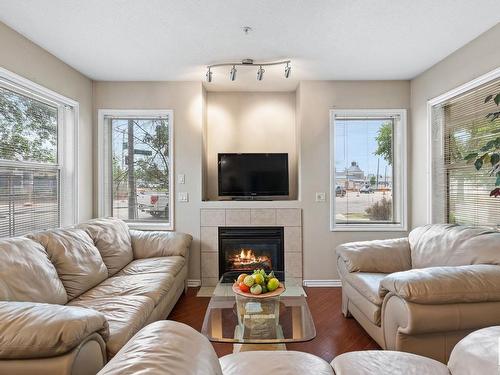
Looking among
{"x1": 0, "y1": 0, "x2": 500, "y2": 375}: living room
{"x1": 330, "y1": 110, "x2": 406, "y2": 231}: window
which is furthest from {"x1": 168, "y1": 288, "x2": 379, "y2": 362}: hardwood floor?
{"x1": 330, "y1": 110, "x2": 406, "y2": 231}: window

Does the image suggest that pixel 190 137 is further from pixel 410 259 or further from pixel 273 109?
pixel 410 259

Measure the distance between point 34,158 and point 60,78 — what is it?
902 mm

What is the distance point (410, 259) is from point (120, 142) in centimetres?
357

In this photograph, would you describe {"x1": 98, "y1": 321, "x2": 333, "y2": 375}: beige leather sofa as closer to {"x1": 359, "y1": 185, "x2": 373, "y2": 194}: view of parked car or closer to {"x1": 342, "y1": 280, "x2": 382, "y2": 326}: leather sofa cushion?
{"x1": 342, "y1": 280, "x2": 382, "y2": 326}: leather sofa cushion

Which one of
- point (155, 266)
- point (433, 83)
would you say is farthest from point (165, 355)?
point (433, 83)

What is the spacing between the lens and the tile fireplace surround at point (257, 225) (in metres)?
3.75

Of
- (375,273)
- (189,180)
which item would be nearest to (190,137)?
(189,180)

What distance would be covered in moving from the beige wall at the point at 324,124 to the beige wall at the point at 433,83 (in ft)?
0.83

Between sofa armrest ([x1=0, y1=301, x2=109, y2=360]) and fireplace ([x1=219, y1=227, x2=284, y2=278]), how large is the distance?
243 centimetres

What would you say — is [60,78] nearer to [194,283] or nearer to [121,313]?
[121,313]

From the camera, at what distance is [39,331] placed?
1264 millimetres

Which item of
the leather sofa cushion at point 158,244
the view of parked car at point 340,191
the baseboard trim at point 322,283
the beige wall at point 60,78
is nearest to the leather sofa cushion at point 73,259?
the leather sofa cushion at point 158,244

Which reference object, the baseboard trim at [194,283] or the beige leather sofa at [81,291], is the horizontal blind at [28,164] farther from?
the baseboard trim at [194,283]

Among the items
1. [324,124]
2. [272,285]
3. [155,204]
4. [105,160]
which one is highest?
[324,124]
